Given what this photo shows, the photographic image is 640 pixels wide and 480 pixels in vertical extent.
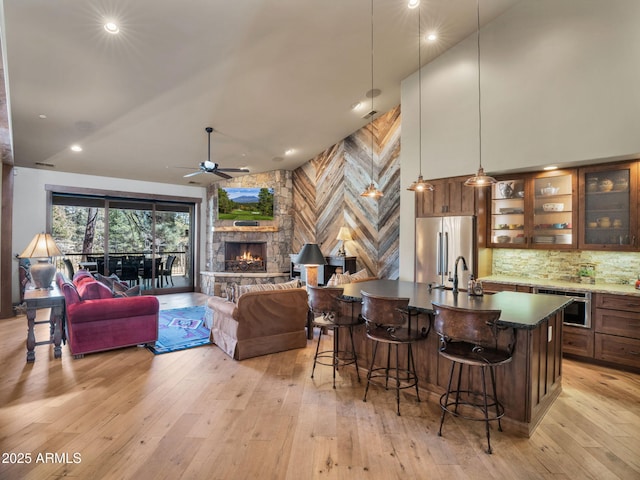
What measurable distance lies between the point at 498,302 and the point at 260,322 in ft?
8.74

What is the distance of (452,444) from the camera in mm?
2314

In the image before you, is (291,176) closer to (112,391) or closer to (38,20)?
(38,20)

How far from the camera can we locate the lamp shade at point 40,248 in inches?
174

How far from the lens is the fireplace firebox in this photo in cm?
873

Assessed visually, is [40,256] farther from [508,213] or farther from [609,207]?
[609,207]

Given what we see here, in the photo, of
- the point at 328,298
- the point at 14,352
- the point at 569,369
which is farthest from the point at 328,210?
the point at 14,352

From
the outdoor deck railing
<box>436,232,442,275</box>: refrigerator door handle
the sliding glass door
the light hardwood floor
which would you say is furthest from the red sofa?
<box>436,232,442,275</box>: refrigerator door handle

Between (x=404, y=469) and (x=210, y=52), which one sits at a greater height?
(x=210, y=52)

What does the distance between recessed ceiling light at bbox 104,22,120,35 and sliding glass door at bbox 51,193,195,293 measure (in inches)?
199

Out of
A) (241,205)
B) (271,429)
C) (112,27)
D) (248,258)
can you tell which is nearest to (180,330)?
(271,429)

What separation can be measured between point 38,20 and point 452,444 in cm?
527

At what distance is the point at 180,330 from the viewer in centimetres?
514

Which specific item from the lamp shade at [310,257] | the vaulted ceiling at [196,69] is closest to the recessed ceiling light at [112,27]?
the vaulted ceiling at [196,69]

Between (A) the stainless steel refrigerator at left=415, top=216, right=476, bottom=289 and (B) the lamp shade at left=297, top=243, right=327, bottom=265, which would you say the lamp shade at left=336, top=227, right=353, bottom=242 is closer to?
(A) the stainless steel refrigerator at left=415, top=216, right=476, bottom=289
